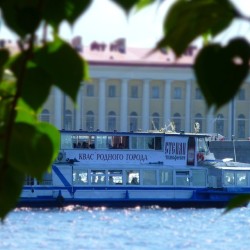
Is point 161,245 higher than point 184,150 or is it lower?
lower

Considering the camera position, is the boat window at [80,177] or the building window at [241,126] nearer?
the boat window at [80,177]

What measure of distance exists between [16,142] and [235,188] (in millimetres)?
13935

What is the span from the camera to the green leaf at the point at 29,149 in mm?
438

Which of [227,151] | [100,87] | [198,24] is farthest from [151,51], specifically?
[100,87]

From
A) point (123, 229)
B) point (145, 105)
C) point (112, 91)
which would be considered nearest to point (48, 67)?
point (123, 229)

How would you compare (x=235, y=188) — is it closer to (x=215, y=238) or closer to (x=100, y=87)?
(x=215, y=238)

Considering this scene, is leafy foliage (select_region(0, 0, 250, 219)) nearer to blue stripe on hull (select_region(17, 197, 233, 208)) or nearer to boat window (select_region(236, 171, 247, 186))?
blue stripe on hull (select_region(17, 197, 233, 208))

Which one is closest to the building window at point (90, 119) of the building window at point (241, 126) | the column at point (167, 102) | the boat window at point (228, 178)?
the column at point (167, 102)

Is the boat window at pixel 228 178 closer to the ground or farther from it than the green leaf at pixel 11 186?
closer to the ground

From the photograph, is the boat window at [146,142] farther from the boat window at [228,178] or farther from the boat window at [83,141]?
the boat window at [228,178]

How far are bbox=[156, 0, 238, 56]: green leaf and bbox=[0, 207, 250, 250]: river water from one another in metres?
8.88

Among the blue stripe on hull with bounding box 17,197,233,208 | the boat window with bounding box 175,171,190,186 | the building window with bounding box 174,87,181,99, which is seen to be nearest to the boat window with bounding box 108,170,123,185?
the blue stripe on hull with bounding box 17,197,233,208

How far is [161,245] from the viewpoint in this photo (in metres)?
9.76

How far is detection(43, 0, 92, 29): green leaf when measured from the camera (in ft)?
1.42
